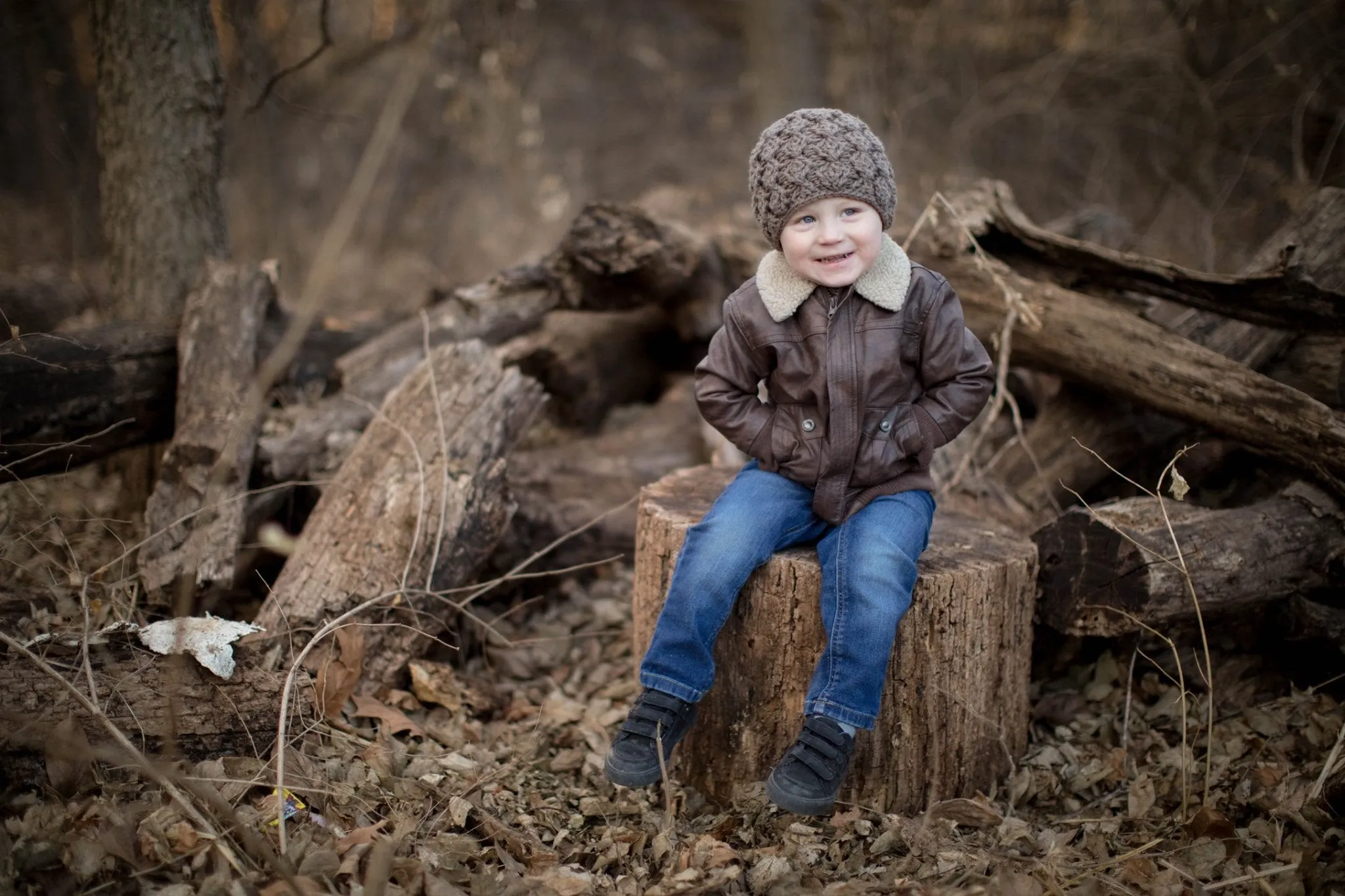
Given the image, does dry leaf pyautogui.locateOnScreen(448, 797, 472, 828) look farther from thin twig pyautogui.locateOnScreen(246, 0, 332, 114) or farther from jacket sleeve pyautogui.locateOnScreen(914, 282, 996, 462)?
thin twig pyautogui.locateOnScreen(246, 0, 332, 114)

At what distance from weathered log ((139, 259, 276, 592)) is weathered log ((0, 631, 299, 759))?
0.36 m

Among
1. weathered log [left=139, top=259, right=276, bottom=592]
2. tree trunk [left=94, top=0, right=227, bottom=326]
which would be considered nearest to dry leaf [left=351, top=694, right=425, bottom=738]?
weathered log [left=139, top=259, right=276, bottom=592]

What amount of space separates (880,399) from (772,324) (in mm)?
409

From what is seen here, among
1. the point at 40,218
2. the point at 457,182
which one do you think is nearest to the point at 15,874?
the point at 40,218

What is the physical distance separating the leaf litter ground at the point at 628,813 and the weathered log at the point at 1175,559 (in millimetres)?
418

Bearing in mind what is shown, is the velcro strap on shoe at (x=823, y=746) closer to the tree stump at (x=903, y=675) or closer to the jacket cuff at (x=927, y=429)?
the tree stump at (x=903, y=675)

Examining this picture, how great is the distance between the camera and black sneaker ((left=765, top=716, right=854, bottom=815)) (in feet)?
8.67

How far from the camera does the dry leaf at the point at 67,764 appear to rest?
98.2 inches

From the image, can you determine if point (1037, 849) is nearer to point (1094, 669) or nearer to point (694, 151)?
point (1094, 669)

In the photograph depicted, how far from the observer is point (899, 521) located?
2914 millimetres

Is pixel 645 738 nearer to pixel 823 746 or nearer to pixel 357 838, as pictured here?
pixel 823 746

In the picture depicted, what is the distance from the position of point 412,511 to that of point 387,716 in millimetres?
819

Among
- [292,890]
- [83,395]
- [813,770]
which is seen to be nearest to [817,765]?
[813,770]

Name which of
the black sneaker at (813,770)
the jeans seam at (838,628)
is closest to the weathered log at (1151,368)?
the jeans seam at (838,628)
